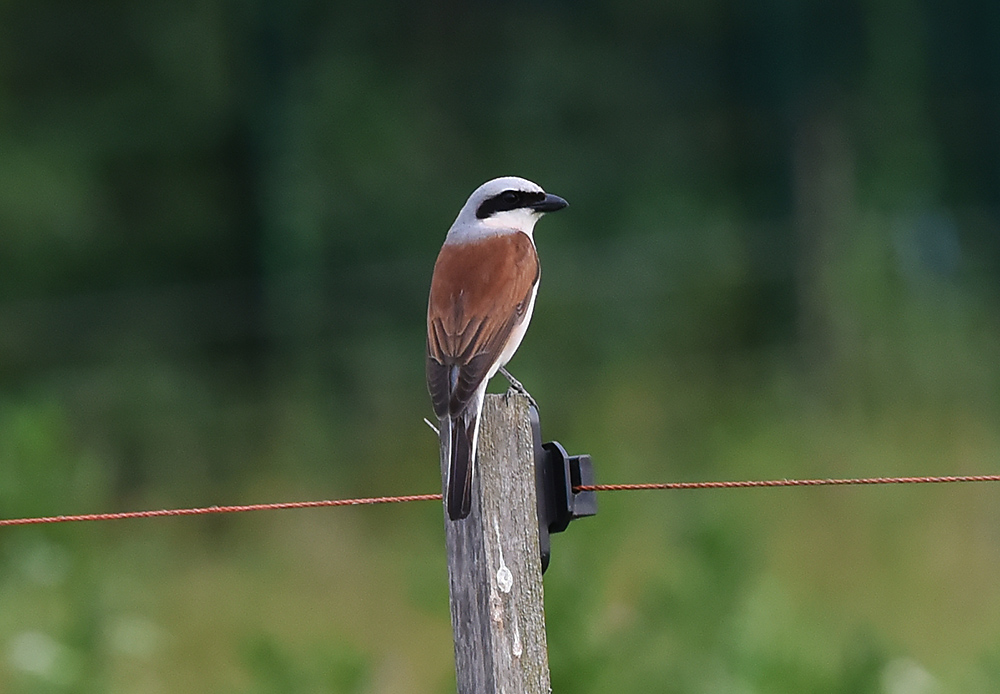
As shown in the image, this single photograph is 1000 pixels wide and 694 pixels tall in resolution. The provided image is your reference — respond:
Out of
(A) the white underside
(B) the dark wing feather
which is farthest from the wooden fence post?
(B) the dark wing feather

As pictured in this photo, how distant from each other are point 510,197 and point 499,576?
1.53 metres

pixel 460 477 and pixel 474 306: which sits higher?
pixel 474 306

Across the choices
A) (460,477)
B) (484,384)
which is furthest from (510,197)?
(460,477)

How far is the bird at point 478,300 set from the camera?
3.04 metres

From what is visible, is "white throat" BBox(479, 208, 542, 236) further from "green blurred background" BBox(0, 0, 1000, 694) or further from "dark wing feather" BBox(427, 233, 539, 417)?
"green blurred background" BBox(0, 0, 1000, 694)

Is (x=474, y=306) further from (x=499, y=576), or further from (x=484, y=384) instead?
(x=499, y=576)

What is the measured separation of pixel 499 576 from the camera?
2668 mm

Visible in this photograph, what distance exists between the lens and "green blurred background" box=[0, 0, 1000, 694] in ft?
21.1

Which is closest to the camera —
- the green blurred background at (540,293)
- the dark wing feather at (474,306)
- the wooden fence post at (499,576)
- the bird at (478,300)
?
the wooden fence post at (499,576)

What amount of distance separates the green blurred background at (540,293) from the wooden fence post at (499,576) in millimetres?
2608

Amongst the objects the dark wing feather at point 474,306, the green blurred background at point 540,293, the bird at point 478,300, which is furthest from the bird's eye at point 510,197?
the green blurred background at point 540,293

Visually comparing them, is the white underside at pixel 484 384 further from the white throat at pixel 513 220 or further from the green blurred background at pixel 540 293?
the green blurred background at pixel 540 293

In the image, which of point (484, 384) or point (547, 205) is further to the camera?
point (547, 205)

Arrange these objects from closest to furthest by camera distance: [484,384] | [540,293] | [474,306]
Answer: [484,384], [474,306], [540,293]
